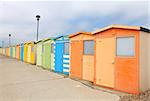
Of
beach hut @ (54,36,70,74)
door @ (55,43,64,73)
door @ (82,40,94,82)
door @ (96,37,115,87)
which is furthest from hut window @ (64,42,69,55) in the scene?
door @ (96,37,115,87)

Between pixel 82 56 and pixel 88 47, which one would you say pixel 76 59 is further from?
pixel 88 47

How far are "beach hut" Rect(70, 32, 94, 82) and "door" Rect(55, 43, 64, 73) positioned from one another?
166cm

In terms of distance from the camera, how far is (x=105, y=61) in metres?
8.91

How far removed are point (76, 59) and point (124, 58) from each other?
13.1 ft

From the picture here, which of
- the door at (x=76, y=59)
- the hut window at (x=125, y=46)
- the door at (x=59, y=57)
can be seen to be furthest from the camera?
the door at (x=59, y=57)

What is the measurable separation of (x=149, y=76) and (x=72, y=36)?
17.1 ft

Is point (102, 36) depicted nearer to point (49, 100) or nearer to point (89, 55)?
point (89, 55)

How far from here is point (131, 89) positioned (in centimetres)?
762

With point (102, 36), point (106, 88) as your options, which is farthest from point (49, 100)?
point (102, 36)

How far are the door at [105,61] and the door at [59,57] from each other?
4.57m

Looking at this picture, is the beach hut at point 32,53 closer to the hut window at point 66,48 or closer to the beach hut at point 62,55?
the beach hut at point 62,55

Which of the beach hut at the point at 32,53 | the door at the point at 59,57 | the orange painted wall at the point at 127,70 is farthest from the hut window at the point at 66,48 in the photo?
the beach hut at the point at 32,53

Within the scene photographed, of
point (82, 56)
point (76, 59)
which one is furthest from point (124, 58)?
point (76, 59)

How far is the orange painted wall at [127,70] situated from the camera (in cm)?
751
